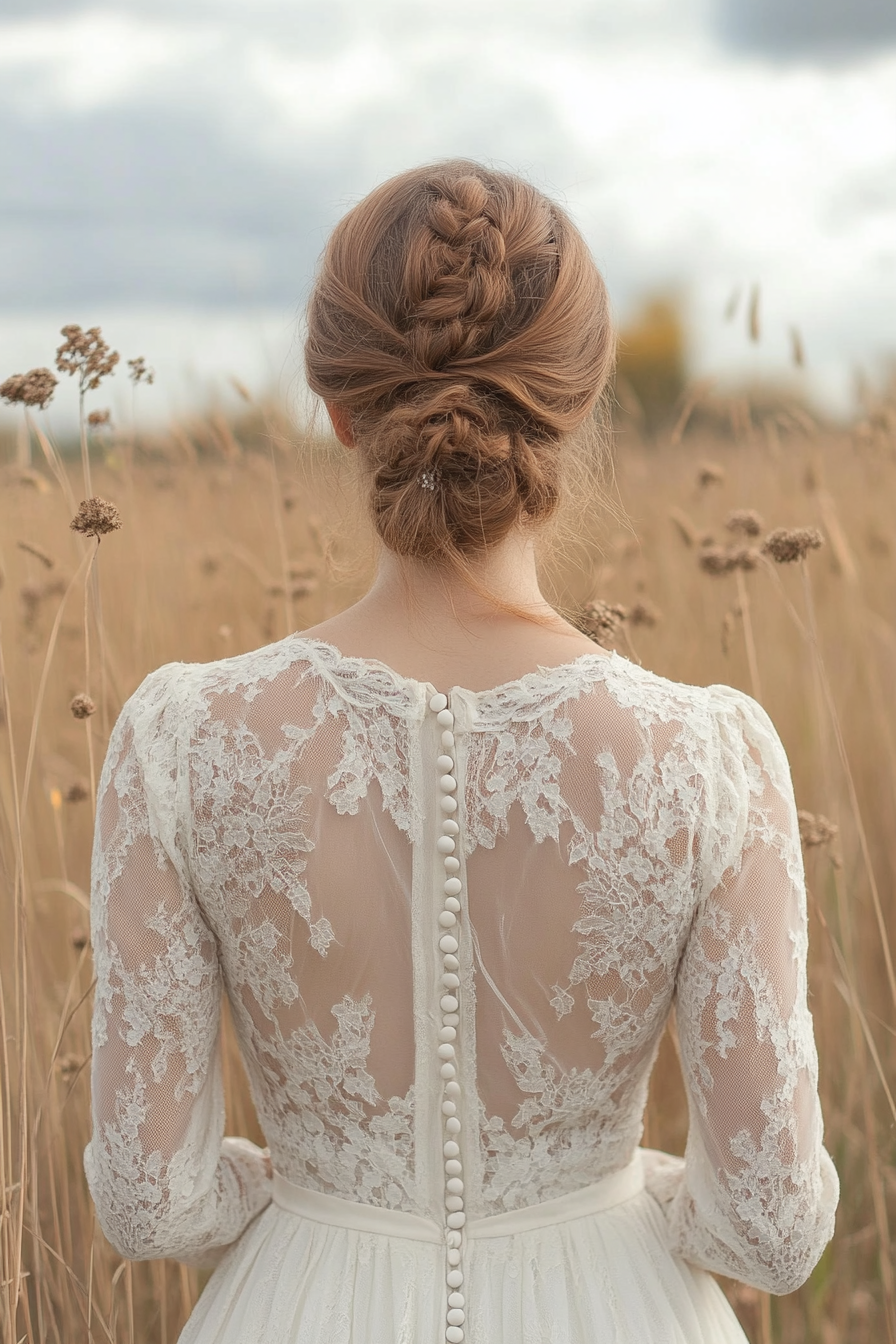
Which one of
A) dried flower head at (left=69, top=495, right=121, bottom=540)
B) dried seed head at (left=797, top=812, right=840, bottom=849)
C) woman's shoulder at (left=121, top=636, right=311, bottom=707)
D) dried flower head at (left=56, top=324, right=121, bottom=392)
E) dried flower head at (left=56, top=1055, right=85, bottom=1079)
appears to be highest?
dried flower head at (left=56, top=324, right=121, bottom=392)

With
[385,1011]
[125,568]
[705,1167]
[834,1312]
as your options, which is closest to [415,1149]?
[385,1011]

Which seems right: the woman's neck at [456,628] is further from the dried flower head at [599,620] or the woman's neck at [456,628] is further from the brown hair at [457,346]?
the dried flower head at [599,620]

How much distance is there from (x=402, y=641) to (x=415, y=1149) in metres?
0.49

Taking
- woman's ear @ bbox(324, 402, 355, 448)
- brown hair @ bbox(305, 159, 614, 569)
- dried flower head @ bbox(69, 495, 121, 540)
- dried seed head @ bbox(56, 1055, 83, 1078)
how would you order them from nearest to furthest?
brown hair @ bbox(305, 159, 614, 569) → woman's ear @ bbox(324, 402, 355, 448) → dried flower head @ bbox(69, 495, 121, 540) → dried seed head @ bbox(56, 1055, 83, 1078)

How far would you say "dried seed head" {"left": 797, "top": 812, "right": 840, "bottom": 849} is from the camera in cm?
147

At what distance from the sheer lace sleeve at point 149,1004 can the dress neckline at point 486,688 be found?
170 mm

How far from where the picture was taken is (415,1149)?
41.8 inches

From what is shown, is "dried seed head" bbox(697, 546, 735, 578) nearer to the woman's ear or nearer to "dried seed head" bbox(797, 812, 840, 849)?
"dried seed head" bbox(797, 812, 840, 849)

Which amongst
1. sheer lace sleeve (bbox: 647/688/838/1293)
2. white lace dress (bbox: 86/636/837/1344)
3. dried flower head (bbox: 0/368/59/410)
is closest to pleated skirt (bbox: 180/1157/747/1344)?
white lace dress (bbox: 86/636/837/1344)

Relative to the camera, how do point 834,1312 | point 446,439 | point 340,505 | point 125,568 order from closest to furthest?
point 446,439 → point 340,505 → point 834,1312 → point 125,568

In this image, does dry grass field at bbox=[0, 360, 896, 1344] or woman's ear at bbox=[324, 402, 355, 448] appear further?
dry grass field at bbox=[0, 360, 896, 1344]

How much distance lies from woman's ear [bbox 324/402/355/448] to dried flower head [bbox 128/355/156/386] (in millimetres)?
394

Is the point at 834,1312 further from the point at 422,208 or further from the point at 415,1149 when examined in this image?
the point at 422,208

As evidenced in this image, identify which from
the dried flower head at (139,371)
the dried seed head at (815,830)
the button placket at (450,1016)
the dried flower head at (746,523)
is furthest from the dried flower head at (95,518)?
the dried seed head at (815,830)
